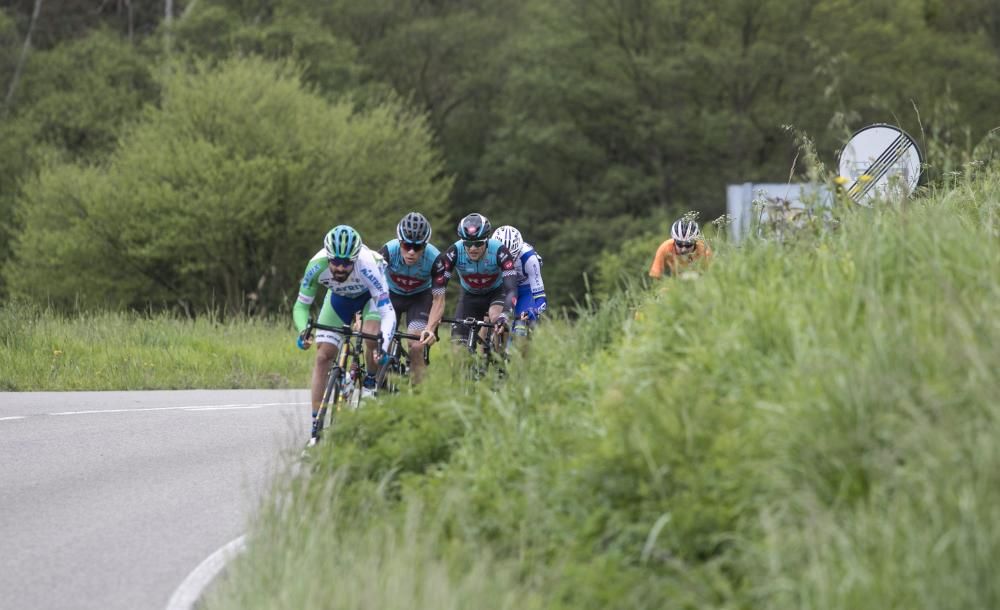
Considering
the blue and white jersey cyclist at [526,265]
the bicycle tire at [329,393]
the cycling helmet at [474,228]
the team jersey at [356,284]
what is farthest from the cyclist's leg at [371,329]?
the blue and white jersey cyclist at [526,265]

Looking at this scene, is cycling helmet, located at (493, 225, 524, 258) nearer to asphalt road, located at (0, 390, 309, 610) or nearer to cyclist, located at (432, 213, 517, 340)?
cyclist, located at (432, 213, 517, 340)

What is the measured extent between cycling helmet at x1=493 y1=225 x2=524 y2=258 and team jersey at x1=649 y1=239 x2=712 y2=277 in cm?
195

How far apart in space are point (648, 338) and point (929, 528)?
8.93 ft

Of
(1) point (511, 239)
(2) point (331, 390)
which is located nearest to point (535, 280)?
(1) point (511, 239)

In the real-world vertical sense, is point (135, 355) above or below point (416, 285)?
below

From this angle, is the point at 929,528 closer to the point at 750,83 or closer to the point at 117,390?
the point at 117,390

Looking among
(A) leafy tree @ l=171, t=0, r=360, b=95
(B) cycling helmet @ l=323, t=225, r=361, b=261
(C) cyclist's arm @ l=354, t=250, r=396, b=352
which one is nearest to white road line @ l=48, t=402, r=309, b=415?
(C) cyclist's arm @ l=354, t=250, r=396, b=352

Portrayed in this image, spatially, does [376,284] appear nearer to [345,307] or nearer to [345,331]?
[345,331]

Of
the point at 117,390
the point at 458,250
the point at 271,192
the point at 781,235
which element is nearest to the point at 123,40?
the point at 271,192

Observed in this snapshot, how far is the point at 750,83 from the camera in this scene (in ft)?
171

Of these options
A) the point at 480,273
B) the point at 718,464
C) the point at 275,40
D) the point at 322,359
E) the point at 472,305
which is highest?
the point at 275,40

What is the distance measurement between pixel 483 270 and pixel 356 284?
257cm

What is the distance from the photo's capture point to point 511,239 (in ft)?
48.1

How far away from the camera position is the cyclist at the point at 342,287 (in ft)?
36.9
